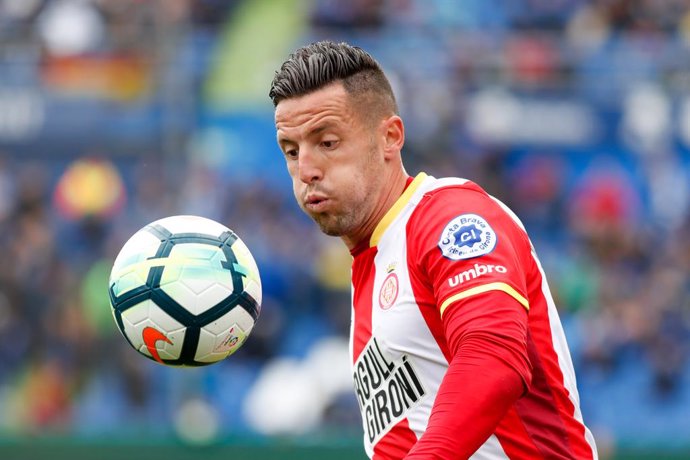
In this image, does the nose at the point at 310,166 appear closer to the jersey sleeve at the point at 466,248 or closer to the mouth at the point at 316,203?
the mouth at the point at 316,203

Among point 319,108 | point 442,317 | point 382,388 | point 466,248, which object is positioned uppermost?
point 319,108

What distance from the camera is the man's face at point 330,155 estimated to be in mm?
4055

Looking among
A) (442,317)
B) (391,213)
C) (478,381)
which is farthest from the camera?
(391,213)

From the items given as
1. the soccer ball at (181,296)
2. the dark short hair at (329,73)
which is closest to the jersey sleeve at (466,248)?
the dark short hair at (329,73)

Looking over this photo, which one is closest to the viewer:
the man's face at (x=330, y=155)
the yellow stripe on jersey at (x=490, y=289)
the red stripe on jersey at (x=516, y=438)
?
the yellow stripe on jersey at (x=490, y=289)

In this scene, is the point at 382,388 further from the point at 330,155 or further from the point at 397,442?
the point at 330,155

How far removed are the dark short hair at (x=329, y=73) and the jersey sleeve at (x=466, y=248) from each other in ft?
1.66

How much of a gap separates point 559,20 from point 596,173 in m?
2.30

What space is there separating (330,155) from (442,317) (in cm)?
82

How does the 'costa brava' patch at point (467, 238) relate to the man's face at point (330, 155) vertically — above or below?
below

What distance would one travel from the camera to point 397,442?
4.05 m

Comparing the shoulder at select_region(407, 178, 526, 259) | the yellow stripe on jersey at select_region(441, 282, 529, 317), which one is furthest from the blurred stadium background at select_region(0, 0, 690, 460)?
the yellow stripe on jersey at select_region(441, 282, 529, 317)

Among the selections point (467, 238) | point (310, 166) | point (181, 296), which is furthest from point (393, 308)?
point (181, 296)

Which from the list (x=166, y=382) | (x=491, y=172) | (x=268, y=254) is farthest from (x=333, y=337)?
(x=491, y=172)
